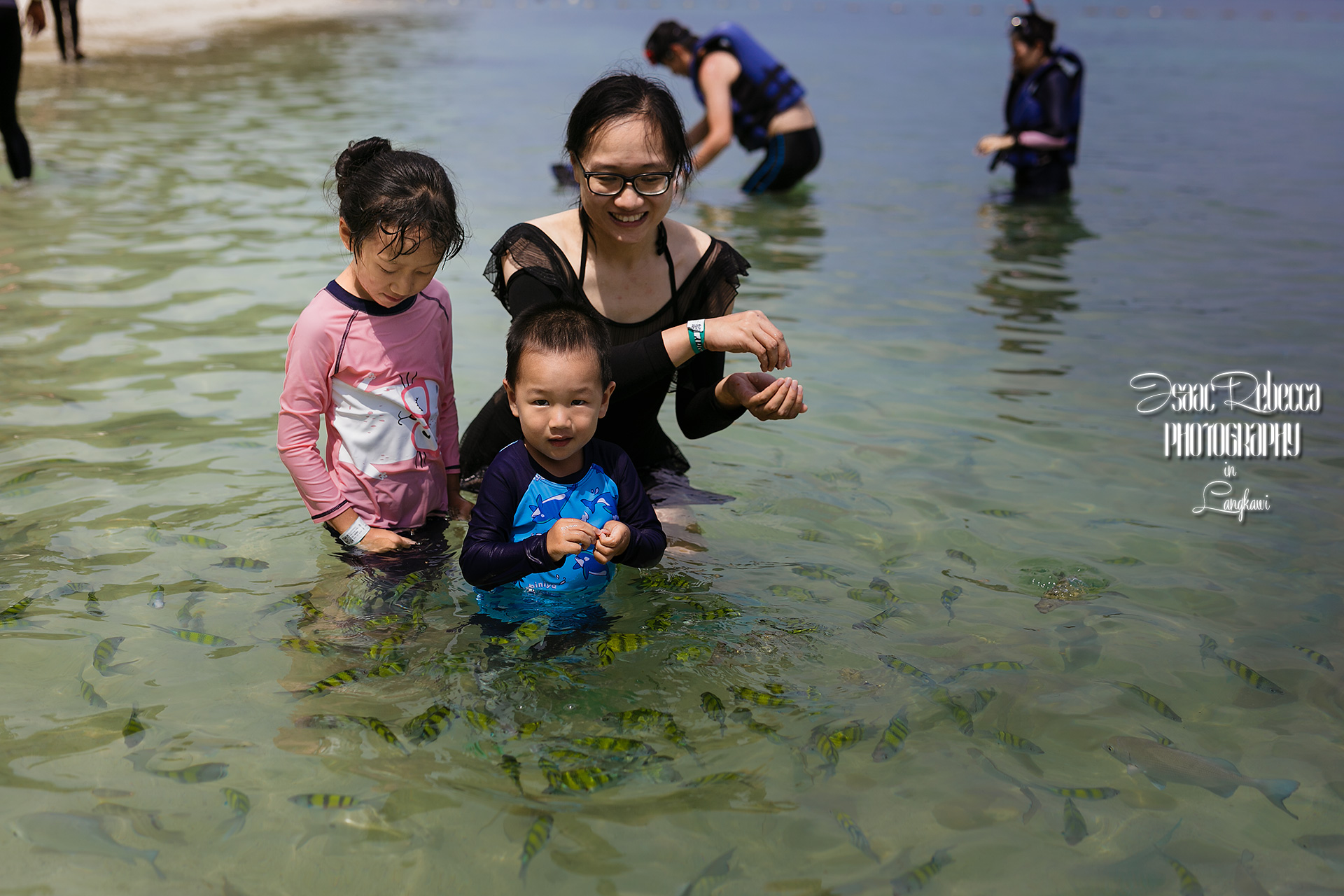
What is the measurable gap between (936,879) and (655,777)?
2.34ft

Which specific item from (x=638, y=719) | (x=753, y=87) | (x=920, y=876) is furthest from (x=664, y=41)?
(x=920, y=876)

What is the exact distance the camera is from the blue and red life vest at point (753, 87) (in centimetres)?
989

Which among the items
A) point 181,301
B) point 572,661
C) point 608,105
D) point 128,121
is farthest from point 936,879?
point 128,121

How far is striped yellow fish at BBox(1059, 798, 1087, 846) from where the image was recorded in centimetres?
261

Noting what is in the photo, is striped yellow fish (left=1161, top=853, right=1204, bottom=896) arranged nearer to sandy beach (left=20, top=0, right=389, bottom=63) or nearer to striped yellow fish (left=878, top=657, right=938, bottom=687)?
striped yellow fish (left=878, top=657, right=938, bottom=687)

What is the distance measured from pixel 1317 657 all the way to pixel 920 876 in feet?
6.03

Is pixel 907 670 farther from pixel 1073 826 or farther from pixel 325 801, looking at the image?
pixel 325 801

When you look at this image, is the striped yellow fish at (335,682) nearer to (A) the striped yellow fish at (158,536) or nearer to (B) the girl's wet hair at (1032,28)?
(A) the striped yellow fish at (158,536)

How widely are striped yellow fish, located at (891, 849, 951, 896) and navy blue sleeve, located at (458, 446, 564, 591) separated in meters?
1.18

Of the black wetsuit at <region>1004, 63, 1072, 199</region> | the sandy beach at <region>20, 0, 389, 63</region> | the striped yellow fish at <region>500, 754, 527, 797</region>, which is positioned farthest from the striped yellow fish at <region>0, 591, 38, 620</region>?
the sandy beach at <region>20, 0, 389, 63</region>

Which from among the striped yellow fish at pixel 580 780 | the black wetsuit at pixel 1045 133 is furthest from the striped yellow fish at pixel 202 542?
the black wetsuit at pixel 1045 133

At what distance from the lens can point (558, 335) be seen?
2.98 m

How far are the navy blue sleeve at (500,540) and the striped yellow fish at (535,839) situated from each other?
70 centimetres

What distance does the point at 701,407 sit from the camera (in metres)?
3.72
